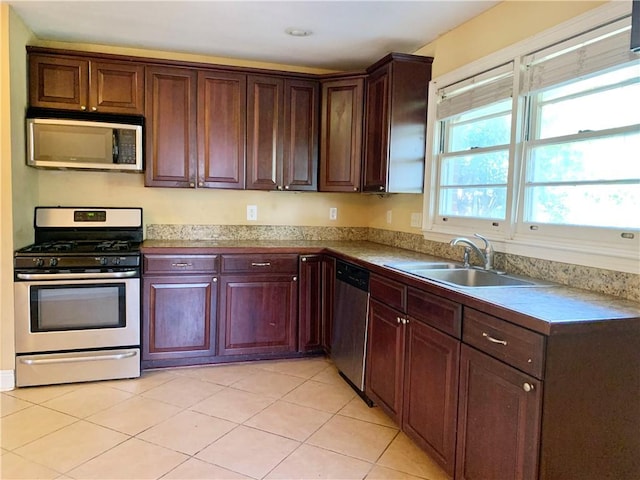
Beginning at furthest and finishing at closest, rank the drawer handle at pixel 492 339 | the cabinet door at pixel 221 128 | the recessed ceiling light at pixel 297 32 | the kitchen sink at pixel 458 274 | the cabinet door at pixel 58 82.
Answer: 1. the cabinet door at pixel 221 128
2. the cabinet door at pixel 58 82
3. the recessed ceiling light at pixel 297 32
4. the kitchen sink at pixel 458 274
5. the drawer handle at pixel 492 339

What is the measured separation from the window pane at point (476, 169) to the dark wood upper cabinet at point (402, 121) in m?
0.23

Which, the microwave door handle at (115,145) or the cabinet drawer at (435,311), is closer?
the cabinet drawer at (435,311)

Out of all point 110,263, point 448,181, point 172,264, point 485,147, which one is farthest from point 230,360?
point 485,147

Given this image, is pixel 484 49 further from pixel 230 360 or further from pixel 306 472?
pixel 230 360

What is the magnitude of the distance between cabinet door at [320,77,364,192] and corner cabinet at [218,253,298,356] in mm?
739

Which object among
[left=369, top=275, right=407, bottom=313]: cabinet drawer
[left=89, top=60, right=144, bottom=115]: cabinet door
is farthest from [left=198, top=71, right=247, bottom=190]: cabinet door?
[left=369, top=275, right=407, bottom=313]: cabinet drawer

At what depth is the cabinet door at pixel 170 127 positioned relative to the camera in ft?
10.7

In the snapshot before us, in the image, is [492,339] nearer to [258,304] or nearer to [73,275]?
[258,304]

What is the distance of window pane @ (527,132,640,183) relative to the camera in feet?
5.98

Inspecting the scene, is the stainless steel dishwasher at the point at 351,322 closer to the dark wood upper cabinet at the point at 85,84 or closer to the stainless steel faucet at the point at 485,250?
the stainless steel faucet at the point at 485,250

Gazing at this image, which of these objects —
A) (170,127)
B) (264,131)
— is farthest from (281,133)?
(170,127)

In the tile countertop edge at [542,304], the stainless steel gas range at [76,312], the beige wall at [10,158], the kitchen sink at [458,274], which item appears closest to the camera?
the tile countertop edge at [542,304]

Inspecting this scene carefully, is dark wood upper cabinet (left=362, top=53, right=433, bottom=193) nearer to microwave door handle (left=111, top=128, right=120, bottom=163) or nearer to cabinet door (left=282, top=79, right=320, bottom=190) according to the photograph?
cabinet door (left=282, top=79, right=320, bottom=190)

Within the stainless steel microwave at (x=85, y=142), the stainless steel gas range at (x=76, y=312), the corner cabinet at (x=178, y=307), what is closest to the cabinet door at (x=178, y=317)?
the corner cabinet at (x=178, y=307)
